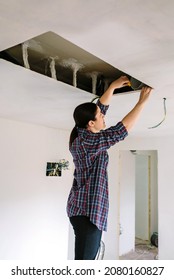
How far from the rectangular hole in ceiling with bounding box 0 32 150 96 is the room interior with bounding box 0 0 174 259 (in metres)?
0.02

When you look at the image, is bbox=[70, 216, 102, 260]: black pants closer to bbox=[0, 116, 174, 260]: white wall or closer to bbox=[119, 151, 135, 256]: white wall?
bbox=[0, 116, 174, 260]: white wall

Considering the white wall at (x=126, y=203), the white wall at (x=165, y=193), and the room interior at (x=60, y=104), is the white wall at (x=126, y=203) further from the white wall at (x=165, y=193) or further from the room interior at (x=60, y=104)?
the white wall at (x=165, y=193)

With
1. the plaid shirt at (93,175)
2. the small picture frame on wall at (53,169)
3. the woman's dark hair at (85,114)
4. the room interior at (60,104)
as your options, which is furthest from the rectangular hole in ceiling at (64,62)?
the small picture frame on wall at (53,169)

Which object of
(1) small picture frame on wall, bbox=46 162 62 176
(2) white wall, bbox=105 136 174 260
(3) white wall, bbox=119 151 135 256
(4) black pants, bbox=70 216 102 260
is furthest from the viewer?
(3) white wall, bbox=119 151 135 256

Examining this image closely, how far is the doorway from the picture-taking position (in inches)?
216

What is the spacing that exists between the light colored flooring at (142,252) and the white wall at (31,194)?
6.49 feet

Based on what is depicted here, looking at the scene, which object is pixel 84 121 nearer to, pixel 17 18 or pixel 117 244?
Answer: pixel 17 18

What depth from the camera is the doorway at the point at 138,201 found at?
5.49m

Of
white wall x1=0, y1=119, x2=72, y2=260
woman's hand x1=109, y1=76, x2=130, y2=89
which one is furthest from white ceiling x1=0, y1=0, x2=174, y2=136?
white wall x1=0, y1=119, x2=72, y2=260

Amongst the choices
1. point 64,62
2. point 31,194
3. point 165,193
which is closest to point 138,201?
point 165,193

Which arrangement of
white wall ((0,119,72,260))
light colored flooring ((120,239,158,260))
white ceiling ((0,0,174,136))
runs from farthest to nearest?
light colored flooring ((120,239,158,260))
white wall ((0,119,72,260))
white ceiling ((0,0,174,136))

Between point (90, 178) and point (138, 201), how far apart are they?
5.19 meters

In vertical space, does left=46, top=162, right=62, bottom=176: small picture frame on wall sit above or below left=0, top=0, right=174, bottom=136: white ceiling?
below

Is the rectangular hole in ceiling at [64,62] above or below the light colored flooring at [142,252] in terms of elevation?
above
